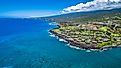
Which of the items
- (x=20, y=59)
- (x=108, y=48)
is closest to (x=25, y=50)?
(x=20, y=59)

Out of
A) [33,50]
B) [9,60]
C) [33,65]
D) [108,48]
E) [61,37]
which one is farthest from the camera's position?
[61,37]

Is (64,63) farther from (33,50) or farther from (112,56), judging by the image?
(33,50)

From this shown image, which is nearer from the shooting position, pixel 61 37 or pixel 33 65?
pixel 33 65

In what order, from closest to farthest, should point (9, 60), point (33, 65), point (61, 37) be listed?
point (33, 65) < point (9, 60) < point (61, 37)

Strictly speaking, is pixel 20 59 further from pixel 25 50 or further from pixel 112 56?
pixel 112 56

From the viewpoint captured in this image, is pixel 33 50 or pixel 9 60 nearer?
pixel 9 60

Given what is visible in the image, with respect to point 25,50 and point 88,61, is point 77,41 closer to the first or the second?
point 25,50

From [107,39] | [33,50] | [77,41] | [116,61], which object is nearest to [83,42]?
[77,41]

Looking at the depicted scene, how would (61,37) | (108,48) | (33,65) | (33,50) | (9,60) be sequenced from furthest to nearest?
(61,37) → (33,50) → (108,48) → (9,60) → (33,65)
